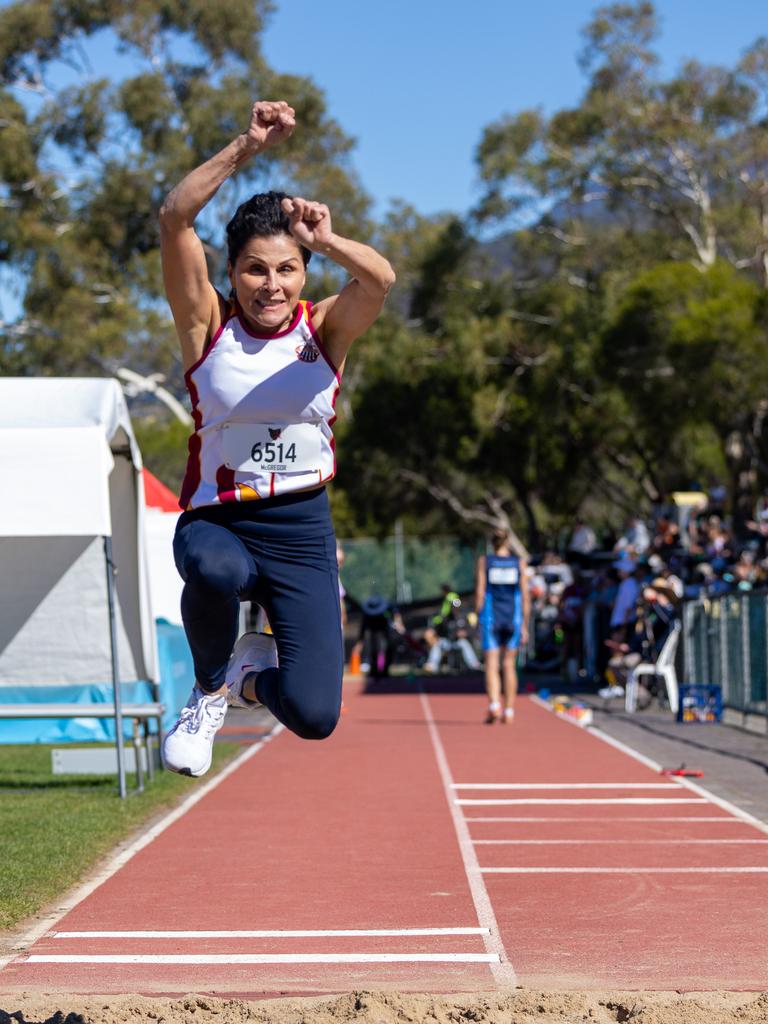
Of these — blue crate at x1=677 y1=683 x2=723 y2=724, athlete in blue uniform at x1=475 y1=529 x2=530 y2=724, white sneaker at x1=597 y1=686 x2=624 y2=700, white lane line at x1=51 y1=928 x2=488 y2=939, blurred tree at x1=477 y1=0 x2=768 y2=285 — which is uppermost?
blurred tree at x1=477 y1=0 x2=768 y2=285

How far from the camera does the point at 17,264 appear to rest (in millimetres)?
41562

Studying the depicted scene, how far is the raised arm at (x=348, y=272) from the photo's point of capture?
15.1 ft

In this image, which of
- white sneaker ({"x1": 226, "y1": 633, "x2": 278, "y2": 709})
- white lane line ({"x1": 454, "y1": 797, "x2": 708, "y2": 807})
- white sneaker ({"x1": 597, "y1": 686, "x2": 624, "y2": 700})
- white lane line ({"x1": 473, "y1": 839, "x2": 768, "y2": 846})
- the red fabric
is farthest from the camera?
white sneaker ({"x1": 597, "y1": 686, "x2": 624, "y2": 700})

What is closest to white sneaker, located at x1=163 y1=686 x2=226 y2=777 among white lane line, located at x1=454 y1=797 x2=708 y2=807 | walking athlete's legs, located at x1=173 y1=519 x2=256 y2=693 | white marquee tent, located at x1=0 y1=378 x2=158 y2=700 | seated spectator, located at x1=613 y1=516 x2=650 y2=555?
walking athlete's legs, located at x1=173 y1=519 x2=256 y2=693

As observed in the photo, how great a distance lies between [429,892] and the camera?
741 cm

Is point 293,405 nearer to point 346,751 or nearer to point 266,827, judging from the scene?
point 266,827

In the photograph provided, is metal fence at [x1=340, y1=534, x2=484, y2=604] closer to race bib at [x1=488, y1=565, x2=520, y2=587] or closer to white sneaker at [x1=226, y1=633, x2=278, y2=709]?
race bib at [x1=488, y1=565, x2=520, y2=587]

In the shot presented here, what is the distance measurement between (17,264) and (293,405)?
126 feet

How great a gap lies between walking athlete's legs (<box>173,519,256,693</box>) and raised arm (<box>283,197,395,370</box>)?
0.70 m

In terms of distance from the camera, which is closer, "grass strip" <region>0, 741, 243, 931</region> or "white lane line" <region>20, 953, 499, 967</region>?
"white lane line" <region>20, 953, 499, 967</region>

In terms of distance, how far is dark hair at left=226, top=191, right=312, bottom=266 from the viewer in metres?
4.90

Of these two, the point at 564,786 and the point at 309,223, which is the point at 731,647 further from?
the point at 309,223

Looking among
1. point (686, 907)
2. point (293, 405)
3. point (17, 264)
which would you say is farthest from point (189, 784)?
point (17, 264)

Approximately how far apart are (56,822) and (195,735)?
484 centimetres
